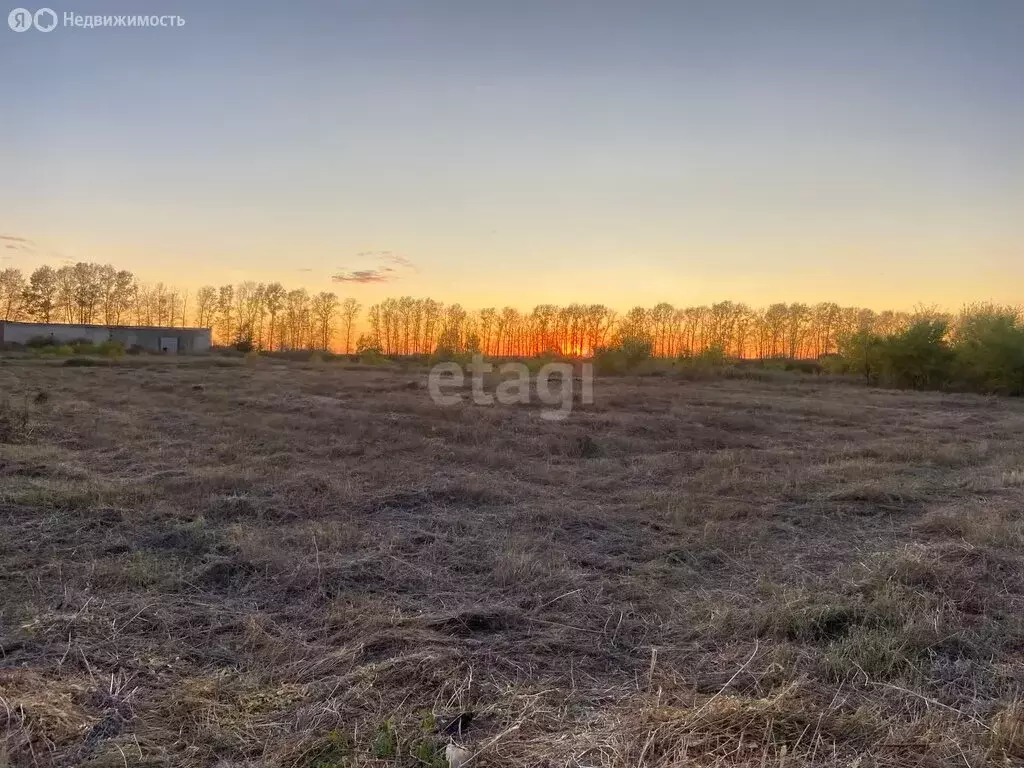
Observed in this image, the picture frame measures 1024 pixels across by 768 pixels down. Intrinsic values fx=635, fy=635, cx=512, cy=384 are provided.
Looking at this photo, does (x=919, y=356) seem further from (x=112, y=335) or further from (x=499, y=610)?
(x=112, y=335)

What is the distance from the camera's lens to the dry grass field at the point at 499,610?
234 cm

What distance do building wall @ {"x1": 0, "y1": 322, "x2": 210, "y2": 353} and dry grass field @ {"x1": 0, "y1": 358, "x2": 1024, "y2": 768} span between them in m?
41.3

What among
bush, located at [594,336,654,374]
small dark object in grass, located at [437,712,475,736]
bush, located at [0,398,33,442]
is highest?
bush, located at [594,336,654,374]

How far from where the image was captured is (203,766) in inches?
86.7

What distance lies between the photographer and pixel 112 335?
4569 centimetres

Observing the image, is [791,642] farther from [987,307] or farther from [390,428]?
[987,307]

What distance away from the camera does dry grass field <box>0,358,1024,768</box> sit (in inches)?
92.3

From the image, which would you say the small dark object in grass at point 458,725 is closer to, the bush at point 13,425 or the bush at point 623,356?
the bush at point 13,425

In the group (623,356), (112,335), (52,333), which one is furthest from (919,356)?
(52,333)

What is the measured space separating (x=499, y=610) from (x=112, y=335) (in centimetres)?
5119

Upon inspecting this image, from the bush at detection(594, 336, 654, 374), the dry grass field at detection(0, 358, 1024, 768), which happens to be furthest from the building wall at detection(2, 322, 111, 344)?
the dry grass field at detection(0, 358, 1024, 768)

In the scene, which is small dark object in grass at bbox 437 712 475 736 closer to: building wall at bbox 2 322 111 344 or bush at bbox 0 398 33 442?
bush at bbox 0 398 33 442

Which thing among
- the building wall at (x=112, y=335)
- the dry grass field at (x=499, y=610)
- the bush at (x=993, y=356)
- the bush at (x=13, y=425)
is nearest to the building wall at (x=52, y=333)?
the building wall at (x=112, y=335)

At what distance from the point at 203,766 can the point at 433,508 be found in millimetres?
3721
